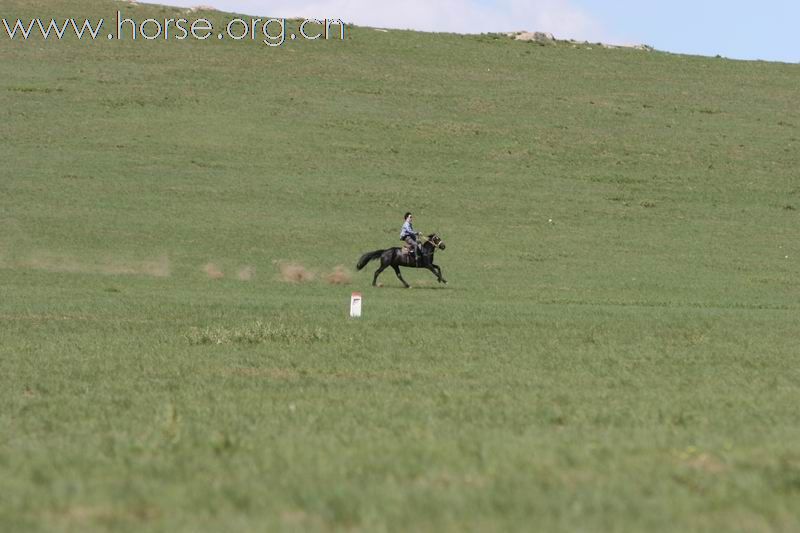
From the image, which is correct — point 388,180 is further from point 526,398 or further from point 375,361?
point 526,398

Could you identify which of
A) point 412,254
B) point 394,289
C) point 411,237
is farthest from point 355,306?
point 412,254

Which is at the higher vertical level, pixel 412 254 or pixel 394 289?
pixel 412 254

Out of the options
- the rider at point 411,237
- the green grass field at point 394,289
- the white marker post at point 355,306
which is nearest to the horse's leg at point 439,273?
the green grass field at point 394,289

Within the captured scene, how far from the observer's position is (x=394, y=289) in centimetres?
3584

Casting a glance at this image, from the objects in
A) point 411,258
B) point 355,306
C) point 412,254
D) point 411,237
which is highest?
point 411,237

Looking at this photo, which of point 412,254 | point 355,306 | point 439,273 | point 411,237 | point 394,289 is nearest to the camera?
point 355,306

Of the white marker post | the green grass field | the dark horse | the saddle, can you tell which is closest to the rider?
the saddle

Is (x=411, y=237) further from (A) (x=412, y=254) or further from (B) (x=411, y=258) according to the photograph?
(B) (x=411, y=258)

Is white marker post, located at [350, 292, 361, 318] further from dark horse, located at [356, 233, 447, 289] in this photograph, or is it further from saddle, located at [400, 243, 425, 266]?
saddle, located at [400, 243, 425, 266]

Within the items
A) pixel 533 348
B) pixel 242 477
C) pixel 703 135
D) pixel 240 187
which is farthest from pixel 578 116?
pixel 242 477

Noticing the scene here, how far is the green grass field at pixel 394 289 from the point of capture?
8.19 metres

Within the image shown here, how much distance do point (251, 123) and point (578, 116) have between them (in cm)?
1855

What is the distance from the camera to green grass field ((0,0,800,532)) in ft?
26.9

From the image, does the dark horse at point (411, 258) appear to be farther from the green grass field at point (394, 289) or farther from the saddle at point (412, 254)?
the green grass field at point (394, 289)
